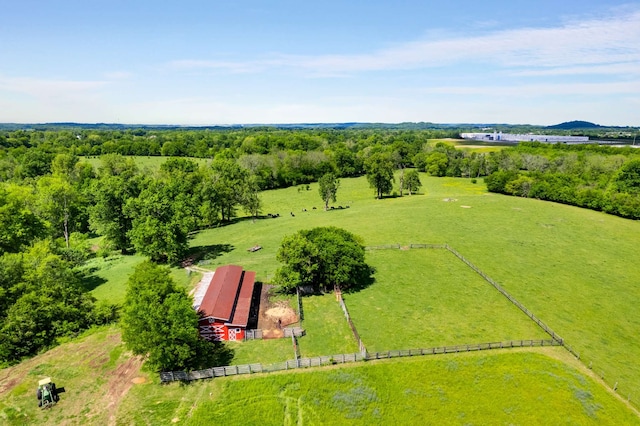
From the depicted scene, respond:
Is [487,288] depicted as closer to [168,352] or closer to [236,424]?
[236,424]

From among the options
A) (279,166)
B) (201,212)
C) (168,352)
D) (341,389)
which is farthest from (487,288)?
(279,166)

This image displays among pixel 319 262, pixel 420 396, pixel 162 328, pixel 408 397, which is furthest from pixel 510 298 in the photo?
pixel 162 328

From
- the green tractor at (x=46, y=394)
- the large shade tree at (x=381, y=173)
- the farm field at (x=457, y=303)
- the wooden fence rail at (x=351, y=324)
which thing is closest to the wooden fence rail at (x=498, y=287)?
the farm field at (x=457, y=303)

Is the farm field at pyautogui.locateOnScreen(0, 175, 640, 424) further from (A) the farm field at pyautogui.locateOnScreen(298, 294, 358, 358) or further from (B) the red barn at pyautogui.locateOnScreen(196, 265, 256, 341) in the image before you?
(B) the red barn at pyautogui.locateOnScreen(196, 265, 256, 341)

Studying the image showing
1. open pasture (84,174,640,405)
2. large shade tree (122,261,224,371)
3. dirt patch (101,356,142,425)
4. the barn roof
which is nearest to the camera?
dirt patch (101,356,142,425)

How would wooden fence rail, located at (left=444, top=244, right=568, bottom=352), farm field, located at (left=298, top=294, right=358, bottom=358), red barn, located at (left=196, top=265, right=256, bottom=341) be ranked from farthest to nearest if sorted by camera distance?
wooden fence rail, located at (left=444, top=244, right=568, bottom=352)
red barn, located at (left=196, top=265, right=256, bottom=341)
farm field, located at (left=298, top=294, right=358, bottom=358)

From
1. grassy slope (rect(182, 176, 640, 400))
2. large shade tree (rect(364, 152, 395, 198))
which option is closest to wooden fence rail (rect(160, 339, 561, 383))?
grassy slope (rect(182, 176, 640, 400))
